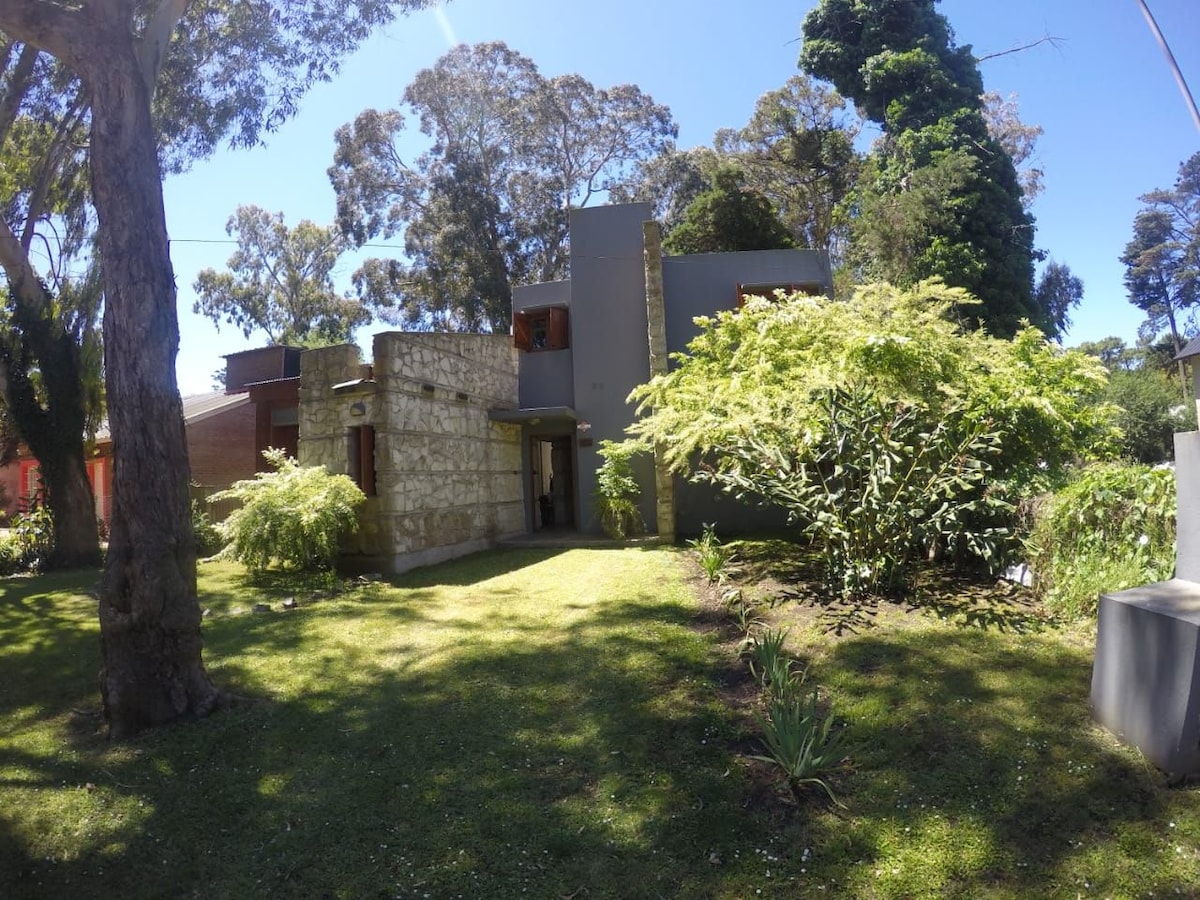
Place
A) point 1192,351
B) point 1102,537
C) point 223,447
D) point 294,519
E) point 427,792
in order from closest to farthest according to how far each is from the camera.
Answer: point 427,792 < point 1192,351 < point 1102,537 < point 294,519 < point 223,447

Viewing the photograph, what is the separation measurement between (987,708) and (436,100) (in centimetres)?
2760

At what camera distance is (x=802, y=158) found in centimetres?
2541

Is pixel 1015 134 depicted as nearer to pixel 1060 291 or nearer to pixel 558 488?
pixel 1060 291

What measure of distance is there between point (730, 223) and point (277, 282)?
22360 mm

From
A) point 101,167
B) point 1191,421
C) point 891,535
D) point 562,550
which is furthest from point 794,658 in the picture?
point 1191,421

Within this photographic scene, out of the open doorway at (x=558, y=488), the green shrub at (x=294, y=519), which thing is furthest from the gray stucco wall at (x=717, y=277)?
the green shrub at (x=294, y=519)

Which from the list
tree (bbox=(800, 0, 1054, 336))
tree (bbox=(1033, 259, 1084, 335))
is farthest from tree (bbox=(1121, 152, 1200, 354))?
tree (bbox=(800, 0, 1054, 336))

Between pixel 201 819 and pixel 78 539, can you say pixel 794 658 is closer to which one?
pixel 201 819

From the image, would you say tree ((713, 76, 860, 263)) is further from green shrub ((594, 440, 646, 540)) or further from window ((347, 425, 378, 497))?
window ((347, 425, 378, 497))

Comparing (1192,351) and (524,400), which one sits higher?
(524,400)

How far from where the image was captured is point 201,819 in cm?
359

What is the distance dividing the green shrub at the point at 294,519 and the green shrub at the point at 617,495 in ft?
14.5

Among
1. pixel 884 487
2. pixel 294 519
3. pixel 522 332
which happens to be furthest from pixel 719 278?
pixel 294 519

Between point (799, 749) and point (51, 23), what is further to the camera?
point (51, 23)
